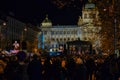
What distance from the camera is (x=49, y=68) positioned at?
704 inches

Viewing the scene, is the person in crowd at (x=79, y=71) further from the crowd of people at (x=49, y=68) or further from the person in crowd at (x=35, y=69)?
the person in crowd at (x=35, y=69)

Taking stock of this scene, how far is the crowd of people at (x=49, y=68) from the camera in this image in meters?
12.9

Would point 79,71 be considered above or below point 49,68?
below

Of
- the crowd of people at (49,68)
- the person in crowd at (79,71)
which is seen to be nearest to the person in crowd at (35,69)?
the crowd of people at (49,68)

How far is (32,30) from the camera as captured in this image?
170875mm

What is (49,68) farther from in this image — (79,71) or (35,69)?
(35,69)

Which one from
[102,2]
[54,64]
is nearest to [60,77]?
[54,64]

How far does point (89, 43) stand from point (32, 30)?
119 metres

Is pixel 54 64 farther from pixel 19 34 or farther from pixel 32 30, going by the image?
pixel 32 30

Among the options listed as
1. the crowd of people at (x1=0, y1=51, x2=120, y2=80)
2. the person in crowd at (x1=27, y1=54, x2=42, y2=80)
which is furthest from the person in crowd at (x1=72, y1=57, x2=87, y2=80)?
the person in crowd at (x1=27, y1=54, x2=42, y2=80)

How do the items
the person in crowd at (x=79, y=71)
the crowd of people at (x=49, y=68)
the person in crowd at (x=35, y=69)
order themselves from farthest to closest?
the person in crowd at (x=79, y=71) < the person in crowd at (x=35, y=69) < the crowd of people at (x=49, y=68)

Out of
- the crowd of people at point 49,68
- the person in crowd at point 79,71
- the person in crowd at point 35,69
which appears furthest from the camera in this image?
the person in crowd at point 79,71

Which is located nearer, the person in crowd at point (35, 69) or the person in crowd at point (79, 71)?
the person in crowd at point (35, 69)

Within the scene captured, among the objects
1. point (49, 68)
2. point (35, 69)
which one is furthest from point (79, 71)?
point (35, 69)
